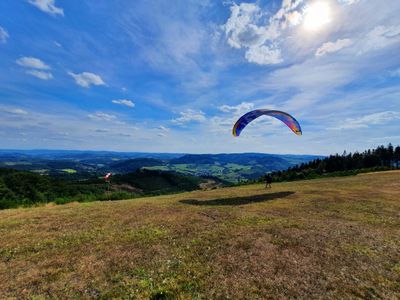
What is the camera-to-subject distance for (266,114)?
103ft

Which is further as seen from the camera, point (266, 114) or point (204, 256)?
point (266, 114)

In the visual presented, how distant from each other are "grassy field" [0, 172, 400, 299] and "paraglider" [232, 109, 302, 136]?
577 inches

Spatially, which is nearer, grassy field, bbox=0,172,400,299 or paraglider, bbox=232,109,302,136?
grassy field, bbox=0,172,400,299

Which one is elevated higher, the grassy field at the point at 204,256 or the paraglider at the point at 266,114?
the paraglider at the point at 266,114

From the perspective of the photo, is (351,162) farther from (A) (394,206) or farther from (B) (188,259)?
(B) (188,259)

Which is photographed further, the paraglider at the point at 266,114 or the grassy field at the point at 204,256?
the paraglider at the point at 266,114

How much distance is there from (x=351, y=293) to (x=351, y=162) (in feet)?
415

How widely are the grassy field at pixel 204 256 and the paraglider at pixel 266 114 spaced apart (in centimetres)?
1466

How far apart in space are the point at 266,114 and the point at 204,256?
950 inches

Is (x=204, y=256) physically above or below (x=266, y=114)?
below

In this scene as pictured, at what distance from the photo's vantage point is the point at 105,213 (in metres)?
20.5

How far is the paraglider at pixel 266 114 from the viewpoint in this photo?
30781 millimetres

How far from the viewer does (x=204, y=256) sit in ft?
35.6

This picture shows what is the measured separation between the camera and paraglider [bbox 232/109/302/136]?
30.8 meters
